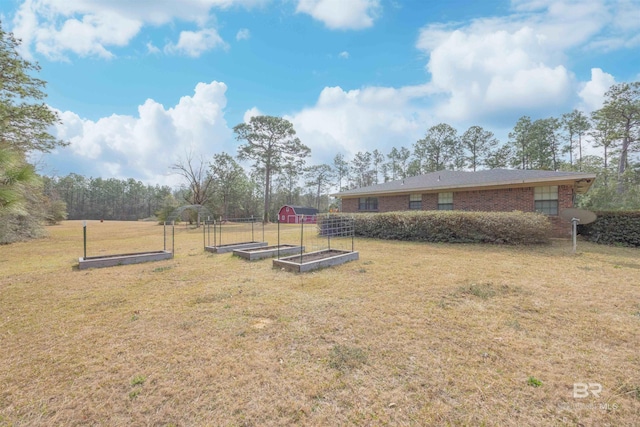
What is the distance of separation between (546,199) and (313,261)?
1092 centimetres

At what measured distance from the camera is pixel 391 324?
3166 mm

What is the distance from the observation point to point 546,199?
1121cm

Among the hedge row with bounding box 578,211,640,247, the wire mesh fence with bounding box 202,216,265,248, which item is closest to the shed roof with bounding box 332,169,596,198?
the hedge row with bounding box 578,211,640,247

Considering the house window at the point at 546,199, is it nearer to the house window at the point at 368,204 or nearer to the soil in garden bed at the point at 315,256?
the house window at the point at 368,204

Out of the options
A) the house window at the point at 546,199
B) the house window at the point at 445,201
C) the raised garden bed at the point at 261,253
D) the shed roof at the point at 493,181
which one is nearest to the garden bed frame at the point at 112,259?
the raised garden bed at the point at 261,253

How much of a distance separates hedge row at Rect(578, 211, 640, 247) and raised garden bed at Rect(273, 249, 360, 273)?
31.0ft

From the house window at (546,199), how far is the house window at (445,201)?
3.29 meters

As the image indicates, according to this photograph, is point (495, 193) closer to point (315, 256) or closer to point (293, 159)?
point (315, 256)

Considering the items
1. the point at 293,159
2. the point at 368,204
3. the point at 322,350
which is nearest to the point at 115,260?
the point at 322,350

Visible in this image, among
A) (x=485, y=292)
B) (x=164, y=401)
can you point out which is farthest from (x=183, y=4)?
(x=485, y=292)

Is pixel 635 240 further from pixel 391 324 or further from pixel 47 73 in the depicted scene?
pixel 47 73

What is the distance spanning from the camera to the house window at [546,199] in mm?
11062

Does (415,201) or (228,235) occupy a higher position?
(415,201)

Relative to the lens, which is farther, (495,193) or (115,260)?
(495,193)
